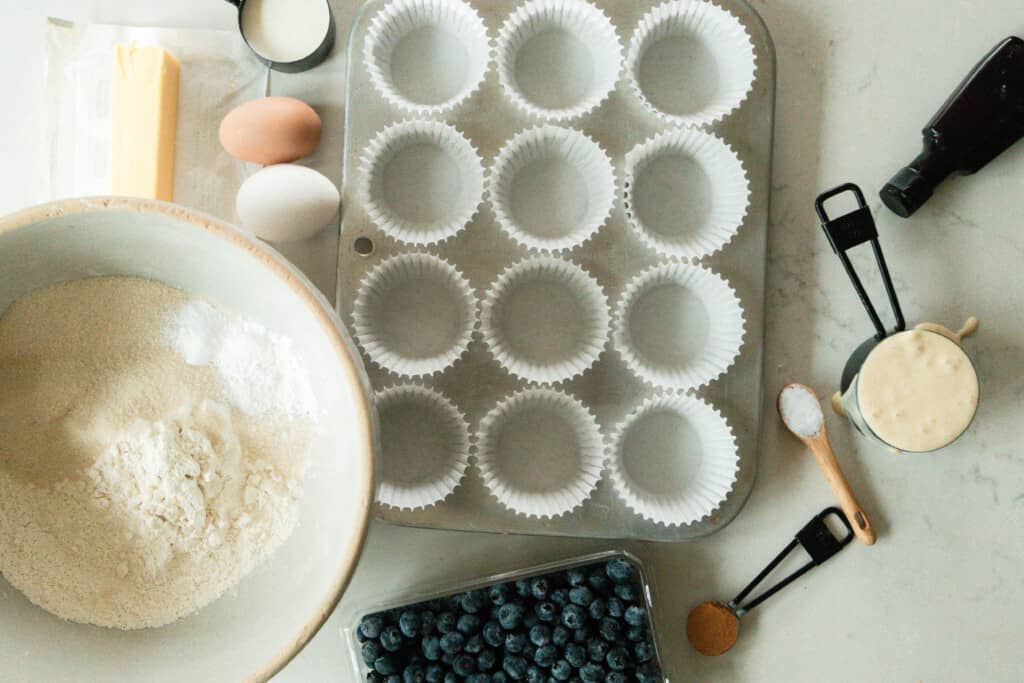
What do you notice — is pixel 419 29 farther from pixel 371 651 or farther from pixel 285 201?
pixel 371 651

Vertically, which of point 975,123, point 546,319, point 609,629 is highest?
point 975,123

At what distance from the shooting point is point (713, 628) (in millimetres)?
927

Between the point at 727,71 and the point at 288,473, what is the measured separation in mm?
694

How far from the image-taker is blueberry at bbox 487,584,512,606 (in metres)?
0.86

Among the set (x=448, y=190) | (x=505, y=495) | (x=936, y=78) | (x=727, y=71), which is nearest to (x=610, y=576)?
(x=505, y=495)

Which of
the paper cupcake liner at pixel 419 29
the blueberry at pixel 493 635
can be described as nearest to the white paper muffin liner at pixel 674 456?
the blueberry at pixel 493 635

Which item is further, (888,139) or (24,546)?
(888,139)

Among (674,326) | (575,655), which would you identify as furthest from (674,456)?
(575,655)

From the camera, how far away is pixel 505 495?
2.91ft

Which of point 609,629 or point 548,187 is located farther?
point 548,187

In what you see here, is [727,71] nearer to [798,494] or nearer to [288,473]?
[798,494]

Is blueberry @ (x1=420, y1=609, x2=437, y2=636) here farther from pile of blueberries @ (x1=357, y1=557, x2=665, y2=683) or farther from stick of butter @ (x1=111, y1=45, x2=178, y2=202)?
stick of butter @ (x1=111, y1=45, x2=178, y2=202)

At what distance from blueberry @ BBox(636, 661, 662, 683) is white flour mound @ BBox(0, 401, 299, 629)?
0.44m

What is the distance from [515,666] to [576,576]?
0.38ft
